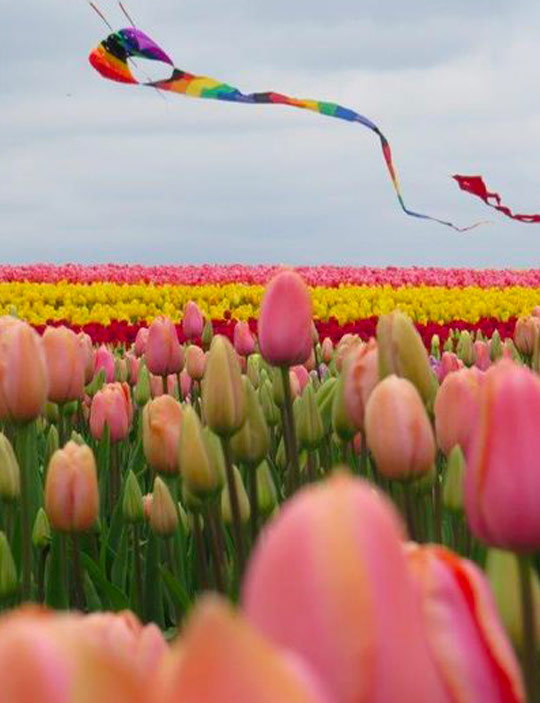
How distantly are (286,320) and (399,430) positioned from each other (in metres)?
0.77

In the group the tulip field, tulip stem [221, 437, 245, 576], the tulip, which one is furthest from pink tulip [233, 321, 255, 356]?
tulip stem [221, 437, 245, 576]

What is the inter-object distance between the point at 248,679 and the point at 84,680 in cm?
6

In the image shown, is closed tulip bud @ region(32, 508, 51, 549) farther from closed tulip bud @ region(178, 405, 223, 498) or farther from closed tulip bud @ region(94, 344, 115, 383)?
closed tulip bud @ region(94, 344, 115, 383)

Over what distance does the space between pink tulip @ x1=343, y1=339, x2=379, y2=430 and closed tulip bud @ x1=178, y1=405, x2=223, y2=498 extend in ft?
1.14

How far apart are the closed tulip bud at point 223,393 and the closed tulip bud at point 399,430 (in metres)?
0.44

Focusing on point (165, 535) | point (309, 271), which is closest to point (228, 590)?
point (165, 535)

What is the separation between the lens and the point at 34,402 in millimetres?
2199

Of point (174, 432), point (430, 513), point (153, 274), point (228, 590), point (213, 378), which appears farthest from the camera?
point (153, 274)

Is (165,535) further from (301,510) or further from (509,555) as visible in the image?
(301,510)

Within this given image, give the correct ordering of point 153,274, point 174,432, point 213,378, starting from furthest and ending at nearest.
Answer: point 153,274 < point 174,432 < point 213,378

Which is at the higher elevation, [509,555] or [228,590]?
[509,555]

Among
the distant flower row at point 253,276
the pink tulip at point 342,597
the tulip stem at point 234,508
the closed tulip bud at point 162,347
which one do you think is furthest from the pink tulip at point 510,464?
the distant flower row at point 253,276

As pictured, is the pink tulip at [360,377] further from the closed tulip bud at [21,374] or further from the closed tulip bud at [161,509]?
the closed tulip bud at [21,374]

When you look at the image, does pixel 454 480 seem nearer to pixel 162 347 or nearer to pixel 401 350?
pixel 401 350
